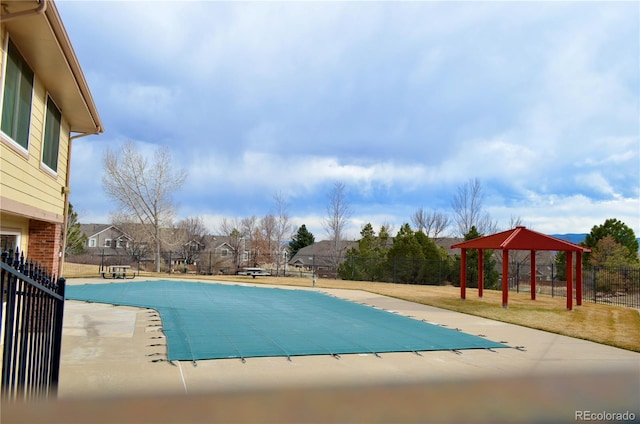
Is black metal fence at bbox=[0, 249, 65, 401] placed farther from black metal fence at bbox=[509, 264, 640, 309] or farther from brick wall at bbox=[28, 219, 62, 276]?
black metal fence at bbox=[509, 264, 640, 309]

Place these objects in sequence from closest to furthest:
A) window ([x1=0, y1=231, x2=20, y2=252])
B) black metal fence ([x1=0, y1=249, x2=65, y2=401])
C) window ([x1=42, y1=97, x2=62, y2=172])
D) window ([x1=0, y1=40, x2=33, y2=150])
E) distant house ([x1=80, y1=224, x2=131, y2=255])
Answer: black metal fence ([x1=0, y1=249, x2=65, y2=401])
window ([x1=0, y1=40, x2=33, y2=150])
window ([x1=0, y1=231, x2=20, y2=252])
window ([x1=42, y1=97, x2=62, y2=172])
distant house ([x1=80, y1=224, x2=131, y2=255])

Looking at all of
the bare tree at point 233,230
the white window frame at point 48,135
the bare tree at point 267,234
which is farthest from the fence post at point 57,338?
the bare tree at point 233,230

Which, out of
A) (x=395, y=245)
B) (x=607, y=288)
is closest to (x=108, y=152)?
(x=395, y=245)

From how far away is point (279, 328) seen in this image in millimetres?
10102

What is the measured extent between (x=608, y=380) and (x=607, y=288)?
26.9 meters

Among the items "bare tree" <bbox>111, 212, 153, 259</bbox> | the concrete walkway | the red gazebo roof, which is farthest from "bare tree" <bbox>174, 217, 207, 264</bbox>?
the red gazebo roof

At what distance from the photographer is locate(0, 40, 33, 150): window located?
19.8 ft

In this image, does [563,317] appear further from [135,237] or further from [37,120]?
[135,237]

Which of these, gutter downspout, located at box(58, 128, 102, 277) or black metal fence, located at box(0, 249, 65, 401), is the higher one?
gutter downspout, located at box(58, 128, 102, 277)

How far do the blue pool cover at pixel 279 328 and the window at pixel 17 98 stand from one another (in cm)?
397

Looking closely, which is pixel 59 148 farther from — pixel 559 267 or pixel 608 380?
pixel 559 267

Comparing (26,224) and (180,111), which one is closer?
(26,224)

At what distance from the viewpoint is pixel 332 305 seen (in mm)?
15031

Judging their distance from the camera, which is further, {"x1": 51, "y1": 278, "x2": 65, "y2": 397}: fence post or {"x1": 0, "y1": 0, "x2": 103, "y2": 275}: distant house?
{"x1": 0, "y1": 0, "x2": 103, "y2": 275}: distant house
